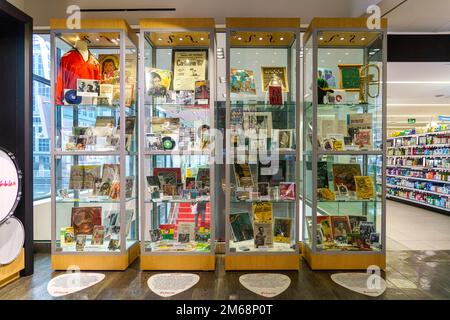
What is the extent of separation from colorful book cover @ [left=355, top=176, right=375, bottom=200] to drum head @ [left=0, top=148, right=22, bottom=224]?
3.41 metres

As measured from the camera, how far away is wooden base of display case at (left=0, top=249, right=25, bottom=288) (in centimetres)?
281

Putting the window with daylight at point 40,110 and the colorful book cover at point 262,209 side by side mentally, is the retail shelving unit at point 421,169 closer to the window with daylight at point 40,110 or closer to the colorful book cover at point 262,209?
the colorful book cover at point 262,209

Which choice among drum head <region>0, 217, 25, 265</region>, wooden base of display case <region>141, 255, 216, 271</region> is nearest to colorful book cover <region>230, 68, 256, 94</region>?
wooden base of display case <region>141, 255, 216, 271</region>

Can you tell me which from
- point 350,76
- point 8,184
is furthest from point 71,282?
point 350,76

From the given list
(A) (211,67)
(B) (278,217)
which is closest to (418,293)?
(B) (278,217)

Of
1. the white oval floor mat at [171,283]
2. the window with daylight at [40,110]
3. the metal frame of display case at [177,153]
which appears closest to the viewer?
the white oval floor mat at [171,283]

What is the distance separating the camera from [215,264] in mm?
3344

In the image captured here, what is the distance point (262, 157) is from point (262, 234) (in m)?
0.82

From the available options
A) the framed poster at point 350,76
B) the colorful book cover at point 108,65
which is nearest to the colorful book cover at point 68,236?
the colorful book cover at point 108,65

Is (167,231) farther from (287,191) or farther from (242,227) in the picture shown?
(287,191)

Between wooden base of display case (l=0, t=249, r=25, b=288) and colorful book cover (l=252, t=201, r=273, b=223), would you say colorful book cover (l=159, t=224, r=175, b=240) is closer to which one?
colorful book cover (l=252, t=201, r=273, b=223)

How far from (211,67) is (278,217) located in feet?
5.71

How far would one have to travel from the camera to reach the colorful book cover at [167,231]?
332cm

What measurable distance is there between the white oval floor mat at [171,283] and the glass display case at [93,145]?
458mm
